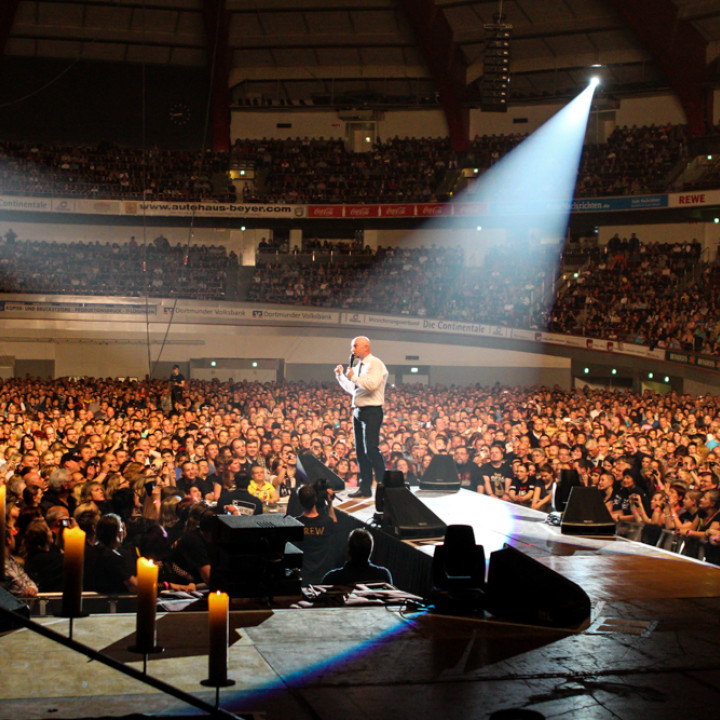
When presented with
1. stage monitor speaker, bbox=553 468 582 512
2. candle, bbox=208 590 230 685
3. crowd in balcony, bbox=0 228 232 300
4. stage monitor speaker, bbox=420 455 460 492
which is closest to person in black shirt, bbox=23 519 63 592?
candle, bbox=208 590 230 685

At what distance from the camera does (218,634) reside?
2557mm

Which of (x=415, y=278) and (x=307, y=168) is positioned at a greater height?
(x=307, y=168)

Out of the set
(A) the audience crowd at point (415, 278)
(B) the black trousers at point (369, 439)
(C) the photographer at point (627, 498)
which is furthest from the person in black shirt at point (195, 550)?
(A) the audience crowd at point (415, 278)

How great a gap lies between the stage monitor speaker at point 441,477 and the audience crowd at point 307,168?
22.3 m

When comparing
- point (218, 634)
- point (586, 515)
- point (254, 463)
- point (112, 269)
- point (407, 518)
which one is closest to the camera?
point (218, 634)

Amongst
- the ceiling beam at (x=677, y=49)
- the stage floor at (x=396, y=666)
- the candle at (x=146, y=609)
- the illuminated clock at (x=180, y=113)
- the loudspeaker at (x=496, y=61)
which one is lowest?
the stage floor at (x=396, y=666)

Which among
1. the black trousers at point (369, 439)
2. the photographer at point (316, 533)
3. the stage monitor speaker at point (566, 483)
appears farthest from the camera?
the black trousers at point (369, 439)

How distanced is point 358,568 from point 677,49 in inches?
1064

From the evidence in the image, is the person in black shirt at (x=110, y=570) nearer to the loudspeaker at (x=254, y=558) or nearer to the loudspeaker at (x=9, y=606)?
the loudspeaker at (x=254, y=558)

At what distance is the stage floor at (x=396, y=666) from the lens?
9.20ft

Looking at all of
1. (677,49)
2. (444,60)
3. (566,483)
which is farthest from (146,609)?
(444,60)

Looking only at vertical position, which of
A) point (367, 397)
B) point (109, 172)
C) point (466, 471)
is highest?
point (109, 172)

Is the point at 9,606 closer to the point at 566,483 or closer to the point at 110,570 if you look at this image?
the point at 110,570

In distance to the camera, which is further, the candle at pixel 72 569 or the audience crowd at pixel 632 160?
the audience crowd at pixel 632 160
